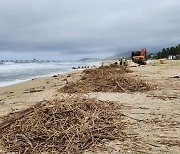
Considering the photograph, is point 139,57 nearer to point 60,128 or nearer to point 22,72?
point 22,72

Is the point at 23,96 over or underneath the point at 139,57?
underneath

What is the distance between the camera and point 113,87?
27.5 feet

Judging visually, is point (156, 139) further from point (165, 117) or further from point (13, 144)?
point (13, 144)

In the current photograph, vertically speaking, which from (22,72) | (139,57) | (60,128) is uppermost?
(139,57)

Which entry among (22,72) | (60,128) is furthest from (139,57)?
(60,128)

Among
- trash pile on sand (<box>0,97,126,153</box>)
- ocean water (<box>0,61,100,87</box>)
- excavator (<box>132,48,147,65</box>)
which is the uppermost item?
excavator (<box>132,48,147,65</box>)

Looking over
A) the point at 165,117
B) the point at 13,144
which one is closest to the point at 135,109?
the point at 165,117

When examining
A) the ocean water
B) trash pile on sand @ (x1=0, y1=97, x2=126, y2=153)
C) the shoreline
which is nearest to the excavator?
the ocean water

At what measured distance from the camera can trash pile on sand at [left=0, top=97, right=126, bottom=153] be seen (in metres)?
3.49

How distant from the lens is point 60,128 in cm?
389

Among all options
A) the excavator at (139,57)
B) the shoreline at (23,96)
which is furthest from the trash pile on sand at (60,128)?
the excavator at (139,57)

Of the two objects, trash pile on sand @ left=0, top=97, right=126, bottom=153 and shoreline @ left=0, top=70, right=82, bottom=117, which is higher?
trash pile on sand @ left=0, top=97, right=126, bottom=153

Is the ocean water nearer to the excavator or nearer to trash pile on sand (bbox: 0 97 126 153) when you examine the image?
the excavator

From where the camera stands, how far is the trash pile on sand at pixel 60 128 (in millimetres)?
3486
